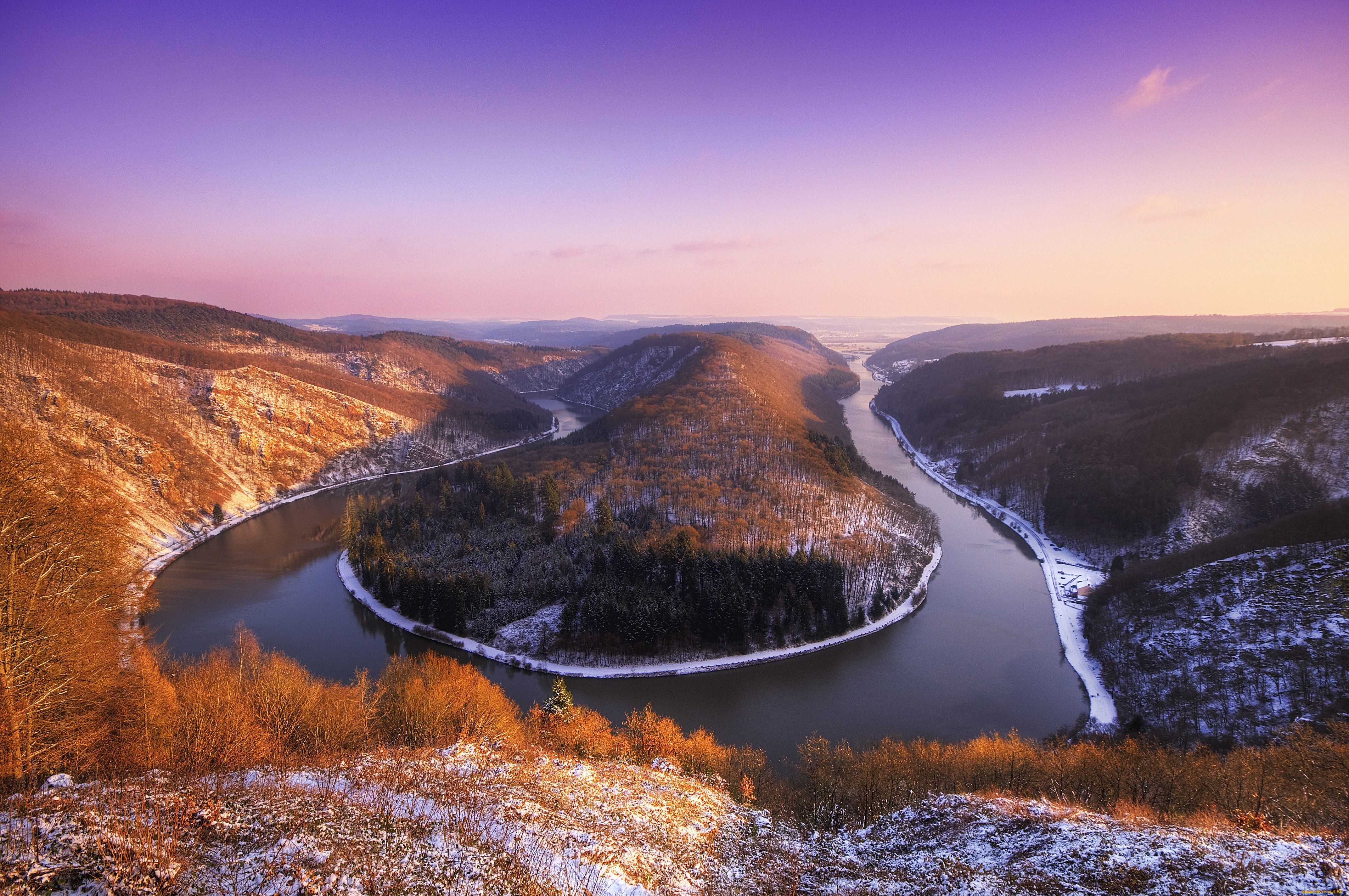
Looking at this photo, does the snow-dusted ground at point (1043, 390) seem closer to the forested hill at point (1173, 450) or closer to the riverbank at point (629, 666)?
the forested hill at point (1173, 450)

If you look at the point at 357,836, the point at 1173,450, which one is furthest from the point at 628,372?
the point at 357,836

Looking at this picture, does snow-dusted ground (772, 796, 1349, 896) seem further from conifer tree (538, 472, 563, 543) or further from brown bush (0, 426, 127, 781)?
conifer tree (538, 472, 563, 543)

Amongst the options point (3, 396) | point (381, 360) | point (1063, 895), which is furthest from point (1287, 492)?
point (381, 360)

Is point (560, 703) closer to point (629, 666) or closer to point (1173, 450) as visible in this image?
point (629, 666)

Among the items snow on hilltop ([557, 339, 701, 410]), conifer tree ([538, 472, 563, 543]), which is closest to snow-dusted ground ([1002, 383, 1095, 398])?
snow on hilltop ([557, 339, 701, 410])

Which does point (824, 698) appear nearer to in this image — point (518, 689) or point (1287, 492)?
point (518, 689)
